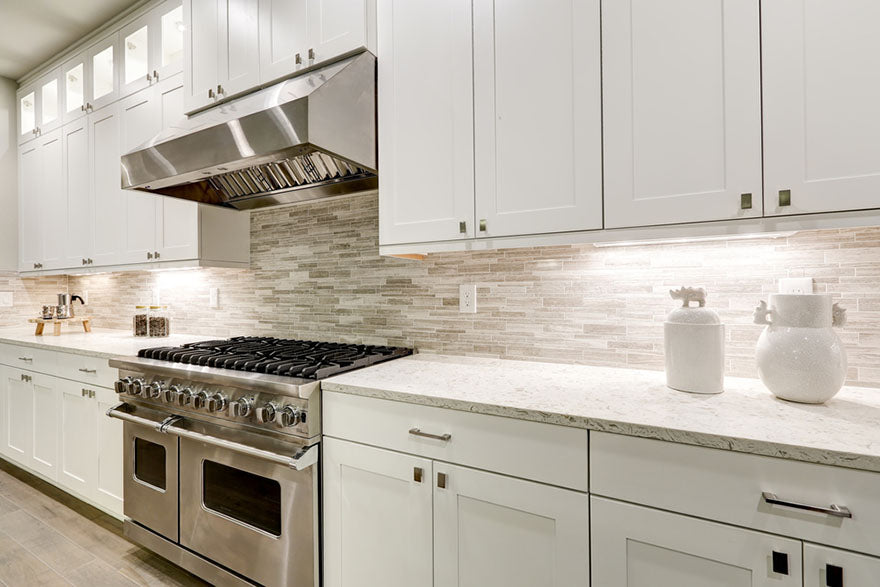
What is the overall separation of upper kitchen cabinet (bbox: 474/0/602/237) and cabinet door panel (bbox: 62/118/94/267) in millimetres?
2858

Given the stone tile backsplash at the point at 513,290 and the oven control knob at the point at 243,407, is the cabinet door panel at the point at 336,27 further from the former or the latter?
the oven control knob at the point at 243,407

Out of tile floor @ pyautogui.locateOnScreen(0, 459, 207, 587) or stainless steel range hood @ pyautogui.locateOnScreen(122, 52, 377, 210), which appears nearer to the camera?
stainless steel range hood @ pyautogui.locateOnScreen(122, 52, 377, 210)

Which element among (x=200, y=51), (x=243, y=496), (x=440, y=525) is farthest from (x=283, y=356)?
(x=200, y=51)

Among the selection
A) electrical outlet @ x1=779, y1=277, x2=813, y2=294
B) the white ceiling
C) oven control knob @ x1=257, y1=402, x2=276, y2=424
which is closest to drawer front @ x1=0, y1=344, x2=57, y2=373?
oven control knob @ x1=257, y1=402, x2=276, y2=424

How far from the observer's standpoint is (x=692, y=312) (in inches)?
46.9

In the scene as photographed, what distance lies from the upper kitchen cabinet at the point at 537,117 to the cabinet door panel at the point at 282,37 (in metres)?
0.78

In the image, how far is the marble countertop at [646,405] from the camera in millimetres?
829

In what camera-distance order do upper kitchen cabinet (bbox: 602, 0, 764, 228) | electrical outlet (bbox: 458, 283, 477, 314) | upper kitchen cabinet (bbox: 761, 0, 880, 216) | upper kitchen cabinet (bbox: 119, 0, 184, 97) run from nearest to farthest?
upper kitchen cabinet (bbox: 761, 0, 880, 216) → upper kitchen cabinet (bbox: 602, 0, 764, 228) → electrical outlet (bbox: 458, 283, 477, 314) → upper kitchen cabinet (bbox: 119, 0, 184, 97)

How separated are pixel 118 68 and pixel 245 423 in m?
2.52

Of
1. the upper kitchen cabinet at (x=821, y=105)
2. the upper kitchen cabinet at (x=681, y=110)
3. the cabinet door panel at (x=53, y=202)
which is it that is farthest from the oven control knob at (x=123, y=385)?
the upper kitchen cabinet at (x=821, y=105)

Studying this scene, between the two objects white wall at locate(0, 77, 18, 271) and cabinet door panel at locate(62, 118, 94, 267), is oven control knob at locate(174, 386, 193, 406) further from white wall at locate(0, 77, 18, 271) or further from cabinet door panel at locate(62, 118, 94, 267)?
white wall at locate(0, 77, 18, 271)

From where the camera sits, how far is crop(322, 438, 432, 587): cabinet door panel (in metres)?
1.21

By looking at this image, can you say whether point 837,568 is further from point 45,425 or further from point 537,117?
point 45,425

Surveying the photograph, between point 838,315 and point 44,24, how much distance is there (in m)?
4.27
